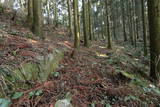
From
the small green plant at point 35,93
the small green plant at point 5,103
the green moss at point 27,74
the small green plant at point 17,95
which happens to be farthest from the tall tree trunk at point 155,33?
the small green plant at point 5,103

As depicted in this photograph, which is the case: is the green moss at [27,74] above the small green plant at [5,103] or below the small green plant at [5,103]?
above

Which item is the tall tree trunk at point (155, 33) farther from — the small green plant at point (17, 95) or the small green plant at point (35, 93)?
the small green plant at point (17, 95)

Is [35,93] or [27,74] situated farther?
[27,74]

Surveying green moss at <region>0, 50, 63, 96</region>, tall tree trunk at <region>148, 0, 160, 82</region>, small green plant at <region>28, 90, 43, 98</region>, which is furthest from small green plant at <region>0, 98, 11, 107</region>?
tall tree trunk at <region>148, 0, 160, 82</region>

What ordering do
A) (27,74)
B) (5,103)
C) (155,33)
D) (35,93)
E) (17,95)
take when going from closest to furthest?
(5,103), (17,95), (35,93), (27,74), (155,33)

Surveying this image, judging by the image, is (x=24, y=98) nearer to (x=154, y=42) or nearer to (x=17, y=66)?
(x=17, y=66)

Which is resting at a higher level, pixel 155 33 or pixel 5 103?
pixel 155 33

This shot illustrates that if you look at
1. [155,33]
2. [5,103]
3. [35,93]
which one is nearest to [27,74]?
[35,93]

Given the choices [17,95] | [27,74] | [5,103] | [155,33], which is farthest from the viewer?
[155,33]

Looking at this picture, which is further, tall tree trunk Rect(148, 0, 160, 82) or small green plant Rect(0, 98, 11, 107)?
tall tree trunk Rect(148, 0, 160, 82)

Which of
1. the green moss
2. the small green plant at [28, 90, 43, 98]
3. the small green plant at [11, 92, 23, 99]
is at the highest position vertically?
the green moss

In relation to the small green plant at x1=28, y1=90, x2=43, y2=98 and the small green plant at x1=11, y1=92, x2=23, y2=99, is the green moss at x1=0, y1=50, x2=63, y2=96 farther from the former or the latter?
the small green plant at x1=28, y1=90, x2=43, y2=98

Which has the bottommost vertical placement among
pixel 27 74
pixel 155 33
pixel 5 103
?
pixel 5 103

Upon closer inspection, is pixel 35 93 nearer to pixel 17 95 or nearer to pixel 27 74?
pixel 17 95
